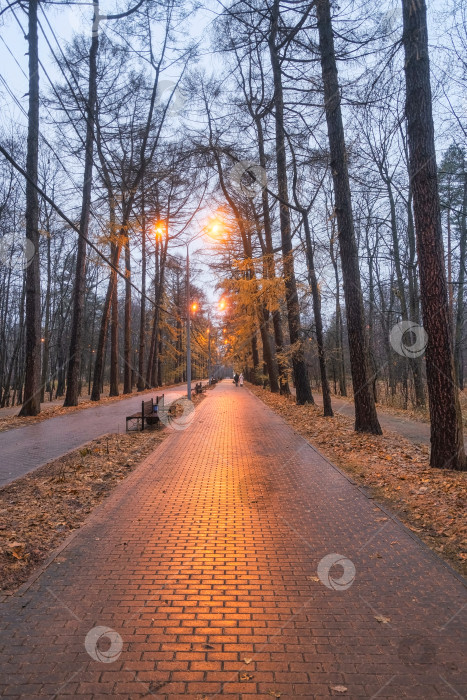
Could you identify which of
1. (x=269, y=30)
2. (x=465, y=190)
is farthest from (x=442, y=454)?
(x=465, y=190)

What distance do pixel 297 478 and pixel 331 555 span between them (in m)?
3.03

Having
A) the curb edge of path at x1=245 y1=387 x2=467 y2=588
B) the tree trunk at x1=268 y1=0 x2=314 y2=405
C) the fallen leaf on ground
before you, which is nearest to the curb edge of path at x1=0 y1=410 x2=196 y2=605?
the fallen leaf on ground

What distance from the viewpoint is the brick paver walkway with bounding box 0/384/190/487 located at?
8.51 m

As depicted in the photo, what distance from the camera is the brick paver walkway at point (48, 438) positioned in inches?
335

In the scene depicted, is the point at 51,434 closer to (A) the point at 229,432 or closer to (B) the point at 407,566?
(A) the point at 229,432

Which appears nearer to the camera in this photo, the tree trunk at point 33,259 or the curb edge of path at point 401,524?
the curb edge of path at point 401,524

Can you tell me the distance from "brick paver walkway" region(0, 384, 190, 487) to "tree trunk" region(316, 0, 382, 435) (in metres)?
6.71

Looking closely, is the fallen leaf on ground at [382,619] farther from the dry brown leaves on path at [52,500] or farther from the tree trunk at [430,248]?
the tree trunk at [430,248]

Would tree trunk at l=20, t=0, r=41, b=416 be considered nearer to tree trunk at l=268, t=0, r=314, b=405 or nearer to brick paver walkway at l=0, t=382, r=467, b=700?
tree trunk at l=268, t=0, r=314, b=405

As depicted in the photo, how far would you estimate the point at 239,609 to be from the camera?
346cm

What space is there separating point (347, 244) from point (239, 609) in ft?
30.9

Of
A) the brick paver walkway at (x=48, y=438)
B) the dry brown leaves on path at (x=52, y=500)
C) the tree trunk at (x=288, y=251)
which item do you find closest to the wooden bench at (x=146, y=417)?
the brick paver walkway at (x=48, y=438)

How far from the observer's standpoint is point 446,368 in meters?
7.18

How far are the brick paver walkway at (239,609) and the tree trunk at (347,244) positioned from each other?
5159 mm
